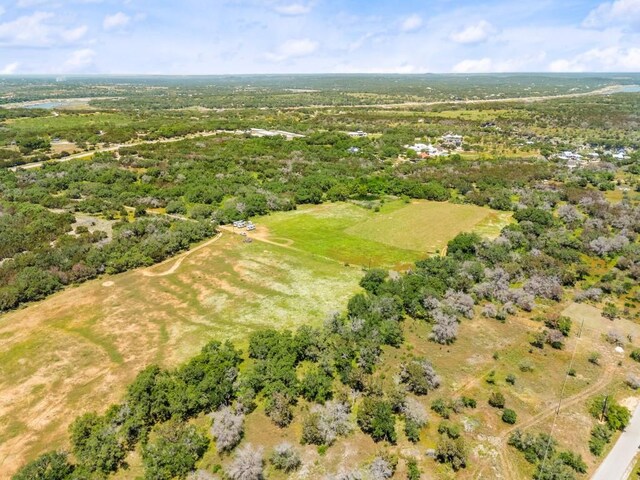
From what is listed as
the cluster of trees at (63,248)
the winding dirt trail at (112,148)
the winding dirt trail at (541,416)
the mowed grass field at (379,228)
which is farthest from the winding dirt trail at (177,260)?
the winding dirt trail at (112,148)

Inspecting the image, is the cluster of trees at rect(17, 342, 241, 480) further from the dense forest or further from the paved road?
the paved road

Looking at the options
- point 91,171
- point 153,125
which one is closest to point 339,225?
point 91,171

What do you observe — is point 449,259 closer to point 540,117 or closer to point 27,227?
point 27,227

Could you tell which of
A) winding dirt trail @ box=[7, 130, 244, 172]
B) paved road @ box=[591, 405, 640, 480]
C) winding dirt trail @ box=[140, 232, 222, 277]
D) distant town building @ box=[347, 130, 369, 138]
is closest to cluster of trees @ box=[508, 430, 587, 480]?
paved road @ box=[591, 405, 640, 480]

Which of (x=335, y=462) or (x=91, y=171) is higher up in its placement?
(x=91, y=171)

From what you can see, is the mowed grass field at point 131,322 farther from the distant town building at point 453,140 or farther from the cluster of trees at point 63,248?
the distant town building at point 453,140

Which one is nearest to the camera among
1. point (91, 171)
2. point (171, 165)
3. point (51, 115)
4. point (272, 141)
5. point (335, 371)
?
point (335, 371)
